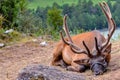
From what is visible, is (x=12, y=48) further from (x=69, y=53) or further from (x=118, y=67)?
(x=118, y=67)

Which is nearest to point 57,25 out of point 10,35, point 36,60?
point 10,35

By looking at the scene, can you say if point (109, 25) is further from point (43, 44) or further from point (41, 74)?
point (43, 44)

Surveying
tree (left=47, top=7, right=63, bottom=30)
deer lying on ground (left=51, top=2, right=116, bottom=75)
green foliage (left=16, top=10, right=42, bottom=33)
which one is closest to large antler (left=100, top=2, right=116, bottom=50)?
deer lying on ground (left=51, top=2, right=116, bottom=75)

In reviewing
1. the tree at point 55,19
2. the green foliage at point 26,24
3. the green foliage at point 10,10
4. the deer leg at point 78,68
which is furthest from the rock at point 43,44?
the deer leg at point 78,68

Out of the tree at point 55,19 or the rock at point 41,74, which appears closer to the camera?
the rock at point 41,74

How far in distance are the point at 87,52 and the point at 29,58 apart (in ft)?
9.36

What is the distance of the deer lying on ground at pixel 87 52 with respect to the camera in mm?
9125

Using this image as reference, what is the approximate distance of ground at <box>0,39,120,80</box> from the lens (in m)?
8.98

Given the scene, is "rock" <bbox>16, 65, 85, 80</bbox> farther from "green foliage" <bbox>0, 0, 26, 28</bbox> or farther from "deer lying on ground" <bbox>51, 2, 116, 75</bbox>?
"green foliage" <bbox>0, 0, 26, 28</bbox>

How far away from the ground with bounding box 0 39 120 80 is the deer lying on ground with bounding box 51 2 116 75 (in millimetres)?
182

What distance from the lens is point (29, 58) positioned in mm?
11781

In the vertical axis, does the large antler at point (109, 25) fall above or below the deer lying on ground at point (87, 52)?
above

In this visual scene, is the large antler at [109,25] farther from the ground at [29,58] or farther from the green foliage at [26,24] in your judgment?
the green foliage at [26,24]

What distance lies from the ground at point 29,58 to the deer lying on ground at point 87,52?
0.18m
